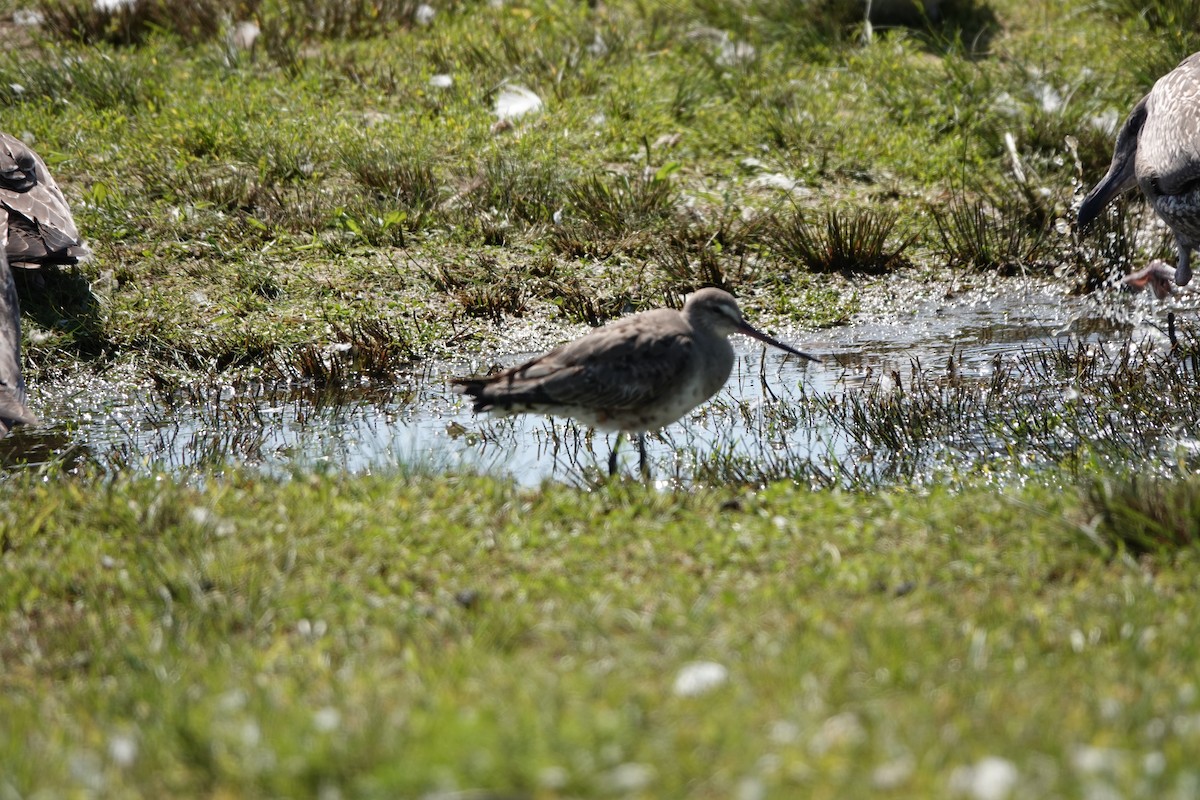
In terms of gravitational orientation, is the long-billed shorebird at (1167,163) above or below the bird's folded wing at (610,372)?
above

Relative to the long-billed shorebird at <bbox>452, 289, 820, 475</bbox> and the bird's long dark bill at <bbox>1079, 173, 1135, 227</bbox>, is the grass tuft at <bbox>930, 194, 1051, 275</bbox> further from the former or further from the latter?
the long-billed shorebird at <bbox>452, 289, 820, 475</bbox>

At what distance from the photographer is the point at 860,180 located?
1057cm

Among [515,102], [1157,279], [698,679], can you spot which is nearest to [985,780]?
[698,679]

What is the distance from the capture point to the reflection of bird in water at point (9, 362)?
21.5ft

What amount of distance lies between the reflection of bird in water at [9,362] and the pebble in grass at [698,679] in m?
4.05

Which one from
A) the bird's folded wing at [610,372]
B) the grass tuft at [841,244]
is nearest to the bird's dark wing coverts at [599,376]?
the bird's folded wing at [610,372]

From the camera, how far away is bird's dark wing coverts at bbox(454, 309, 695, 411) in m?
6.57

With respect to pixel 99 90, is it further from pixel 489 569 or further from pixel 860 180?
pixel 489 569

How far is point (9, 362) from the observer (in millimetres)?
7098

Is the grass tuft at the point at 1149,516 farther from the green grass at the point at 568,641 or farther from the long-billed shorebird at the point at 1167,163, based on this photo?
the long-billed shorebird at the point at 1167,163

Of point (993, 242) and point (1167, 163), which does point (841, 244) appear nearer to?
point (993, 242)

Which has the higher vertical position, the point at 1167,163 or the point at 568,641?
the point at 1167,163

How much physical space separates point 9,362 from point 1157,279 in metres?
6.78

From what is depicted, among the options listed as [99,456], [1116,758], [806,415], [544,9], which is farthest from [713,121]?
[1116,758]
